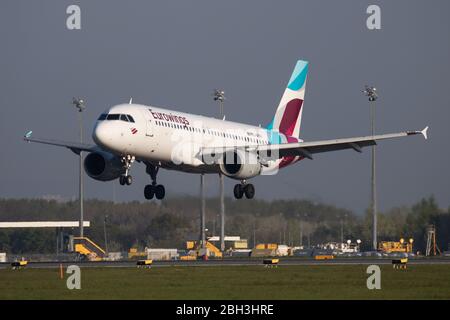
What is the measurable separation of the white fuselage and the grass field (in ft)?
20.8

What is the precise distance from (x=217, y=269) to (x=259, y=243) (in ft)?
132

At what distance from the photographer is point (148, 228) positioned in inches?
4035

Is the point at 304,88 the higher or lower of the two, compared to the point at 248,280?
higher

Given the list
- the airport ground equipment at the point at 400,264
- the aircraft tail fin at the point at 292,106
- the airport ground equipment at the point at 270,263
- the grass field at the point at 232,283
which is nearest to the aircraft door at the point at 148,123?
the grass field at the point at 232,283

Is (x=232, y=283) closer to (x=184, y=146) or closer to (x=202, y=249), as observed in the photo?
(x=184, y=146)

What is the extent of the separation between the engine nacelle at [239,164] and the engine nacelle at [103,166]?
618cm

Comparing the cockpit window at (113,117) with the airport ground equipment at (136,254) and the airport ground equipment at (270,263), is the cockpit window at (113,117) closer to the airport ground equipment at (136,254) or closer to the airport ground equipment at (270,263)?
the airport ground equipment at (270,263)

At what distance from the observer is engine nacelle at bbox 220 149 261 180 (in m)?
63.6

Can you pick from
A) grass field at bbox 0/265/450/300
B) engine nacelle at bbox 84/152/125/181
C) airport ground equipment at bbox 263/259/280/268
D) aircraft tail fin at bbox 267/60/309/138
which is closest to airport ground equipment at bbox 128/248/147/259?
aircraft tail fin at bbox 267/60/309/138

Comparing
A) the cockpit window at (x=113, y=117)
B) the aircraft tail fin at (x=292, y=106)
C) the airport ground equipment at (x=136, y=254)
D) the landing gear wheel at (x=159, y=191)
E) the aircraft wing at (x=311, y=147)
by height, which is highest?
the aircraft tail fin at (x=292, y=106)

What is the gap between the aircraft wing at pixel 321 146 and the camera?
6512 cm

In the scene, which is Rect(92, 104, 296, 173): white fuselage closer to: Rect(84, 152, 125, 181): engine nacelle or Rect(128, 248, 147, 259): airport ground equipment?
Rect(84, 152, 125, 181): engine nacelle

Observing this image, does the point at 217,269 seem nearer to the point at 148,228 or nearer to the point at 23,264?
the point at 23,264

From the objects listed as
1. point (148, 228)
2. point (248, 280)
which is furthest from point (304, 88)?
point (248, 280)
